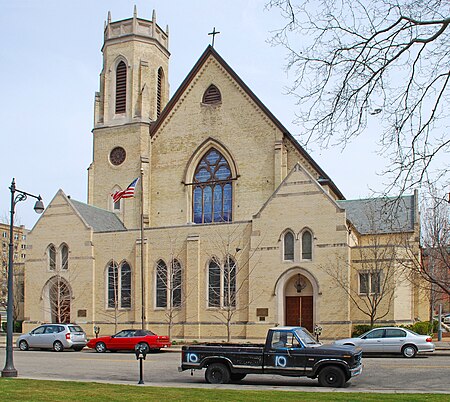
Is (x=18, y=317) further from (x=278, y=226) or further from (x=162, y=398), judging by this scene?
(x=162, y=398)

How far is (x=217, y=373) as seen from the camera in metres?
20.0

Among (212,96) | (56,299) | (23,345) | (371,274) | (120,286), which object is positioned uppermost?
(212,96)

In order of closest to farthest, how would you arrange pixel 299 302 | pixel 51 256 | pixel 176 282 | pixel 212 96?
pixel 299 302
pixel 176 282
pixel 51 256
pixel 212 96

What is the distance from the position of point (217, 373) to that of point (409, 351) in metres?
11.8

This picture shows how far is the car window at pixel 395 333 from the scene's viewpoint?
29203 mm

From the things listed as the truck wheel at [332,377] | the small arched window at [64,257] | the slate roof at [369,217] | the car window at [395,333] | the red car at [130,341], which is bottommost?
the red car at [130,341]

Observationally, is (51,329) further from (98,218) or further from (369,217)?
(369,217)

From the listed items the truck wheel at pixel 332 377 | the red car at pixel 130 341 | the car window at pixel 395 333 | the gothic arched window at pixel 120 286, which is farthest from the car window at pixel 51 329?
the truck wheel at pixel 332 377

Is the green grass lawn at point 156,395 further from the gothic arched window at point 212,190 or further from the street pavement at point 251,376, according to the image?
the gothic arched window at point 212,190

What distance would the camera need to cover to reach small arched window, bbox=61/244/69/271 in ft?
159

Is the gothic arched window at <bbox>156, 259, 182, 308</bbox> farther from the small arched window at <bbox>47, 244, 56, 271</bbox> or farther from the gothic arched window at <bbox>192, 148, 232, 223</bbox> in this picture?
the small arched window at <bbox>47, 244, 56, 271</bbox>

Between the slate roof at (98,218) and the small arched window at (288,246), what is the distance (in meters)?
12.8

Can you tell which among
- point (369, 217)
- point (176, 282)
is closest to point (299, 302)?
point (369, 217)

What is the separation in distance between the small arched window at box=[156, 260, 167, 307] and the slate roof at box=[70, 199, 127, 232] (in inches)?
188
